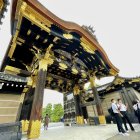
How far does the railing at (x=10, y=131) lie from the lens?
3.28 m

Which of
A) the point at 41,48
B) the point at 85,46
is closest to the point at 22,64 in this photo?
the point at 41,48

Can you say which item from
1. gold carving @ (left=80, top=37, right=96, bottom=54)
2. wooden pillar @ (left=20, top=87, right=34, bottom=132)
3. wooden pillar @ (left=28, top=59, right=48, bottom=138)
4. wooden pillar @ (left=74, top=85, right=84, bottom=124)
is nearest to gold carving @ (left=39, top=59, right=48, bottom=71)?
wooden pillar @ (left=28, top=59, right=48, bottom=138)

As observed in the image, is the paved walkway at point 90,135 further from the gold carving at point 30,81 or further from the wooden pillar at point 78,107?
the wooden pillar at point 78,107

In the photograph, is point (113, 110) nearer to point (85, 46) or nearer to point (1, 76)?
point (85, 46)

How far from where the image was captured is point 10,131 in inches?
135

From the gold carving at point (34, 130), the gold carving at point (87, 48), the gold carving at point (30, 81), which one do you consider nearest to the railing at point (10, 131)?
the gold carving at point (34, 130)

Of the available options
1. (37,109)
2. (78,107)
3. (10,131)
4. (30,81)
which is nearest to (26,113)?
(37,109)

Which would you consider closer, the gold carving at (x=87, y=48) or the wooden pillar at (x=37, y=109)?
the wooden pillar at (x=37, y=109)

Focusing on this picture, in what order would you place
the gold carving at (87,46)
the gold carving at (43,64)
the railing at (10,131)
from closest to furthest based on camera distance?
the railing at (10,131)
the gold carving at (43,64)
the gold carving at (87,46)

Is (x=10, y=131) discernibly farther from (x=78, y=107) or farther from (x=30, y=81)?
(x=78, y=107)

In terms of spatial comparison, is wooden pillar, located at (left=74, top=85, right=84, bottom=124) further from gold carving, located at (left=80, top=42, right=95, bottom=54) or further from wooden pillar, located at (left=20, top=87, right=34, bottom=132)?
wooden pillar, located at (left=20, top=87, right=34, bottom=132)

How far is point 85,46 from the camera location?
6711 mm

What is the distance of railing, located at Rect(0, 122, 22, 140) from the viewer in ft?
10.8

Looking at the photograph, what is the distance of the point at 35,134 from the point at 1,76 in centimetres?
270
